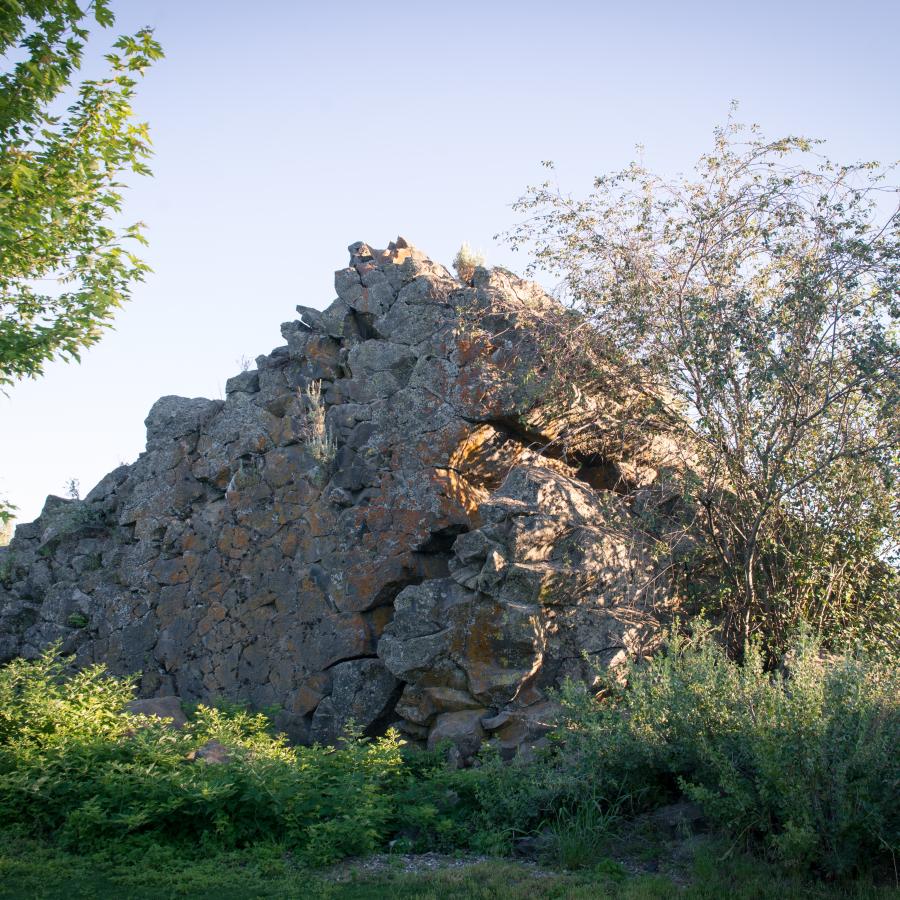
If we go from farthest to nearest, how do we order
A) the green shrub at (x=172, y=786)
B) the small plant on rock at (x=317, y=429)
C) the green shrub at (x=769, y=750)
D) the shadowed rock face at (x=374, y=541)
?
1. the small plant on rock at (x=317, y=429)
2. the shadowed rock face at (x=374, y=541)
3. the green shrub at (x=172, y=786)
4. the green shrub at (x=769, y=750)

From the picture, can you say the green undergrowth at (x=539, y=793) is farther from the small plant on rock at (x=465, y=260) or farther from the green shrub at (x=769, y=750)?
the small plant on rock at (x=465, y=260)

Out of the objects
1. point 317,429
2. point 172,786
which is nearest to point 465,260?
point 317,429

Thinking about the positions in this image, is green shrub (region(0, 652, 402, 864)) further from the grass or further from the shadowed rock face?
the shadowed rock face

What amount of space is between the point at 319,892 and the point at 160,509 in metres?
8.89

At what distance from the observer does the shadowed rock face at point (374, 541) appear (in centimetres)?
1011

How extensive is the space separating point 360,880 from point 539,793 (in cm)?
172

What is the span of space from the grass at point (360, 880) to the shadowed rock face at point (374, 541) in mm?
2830

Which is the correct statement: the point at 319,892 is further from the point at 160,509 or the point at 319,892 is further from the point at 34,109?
the point at 160,509

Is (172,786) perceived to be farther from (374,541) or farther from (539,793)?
(374,541)

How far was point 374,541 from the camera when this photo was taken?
11.5m

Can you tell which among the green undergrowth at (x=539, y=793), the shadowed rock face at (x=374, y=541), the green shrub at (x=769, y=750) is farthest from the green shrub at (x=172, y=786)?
the shadowed rock face at (x=374, y=541)

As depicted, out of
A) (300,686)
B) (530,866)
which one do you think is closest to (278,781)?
(530,866)

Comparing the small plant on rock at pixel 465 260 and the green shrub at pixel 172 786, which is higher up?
the small plant on rock at pixel 465 260

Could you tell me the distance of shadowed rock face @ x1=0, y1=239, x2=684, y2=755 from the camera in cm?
1011
